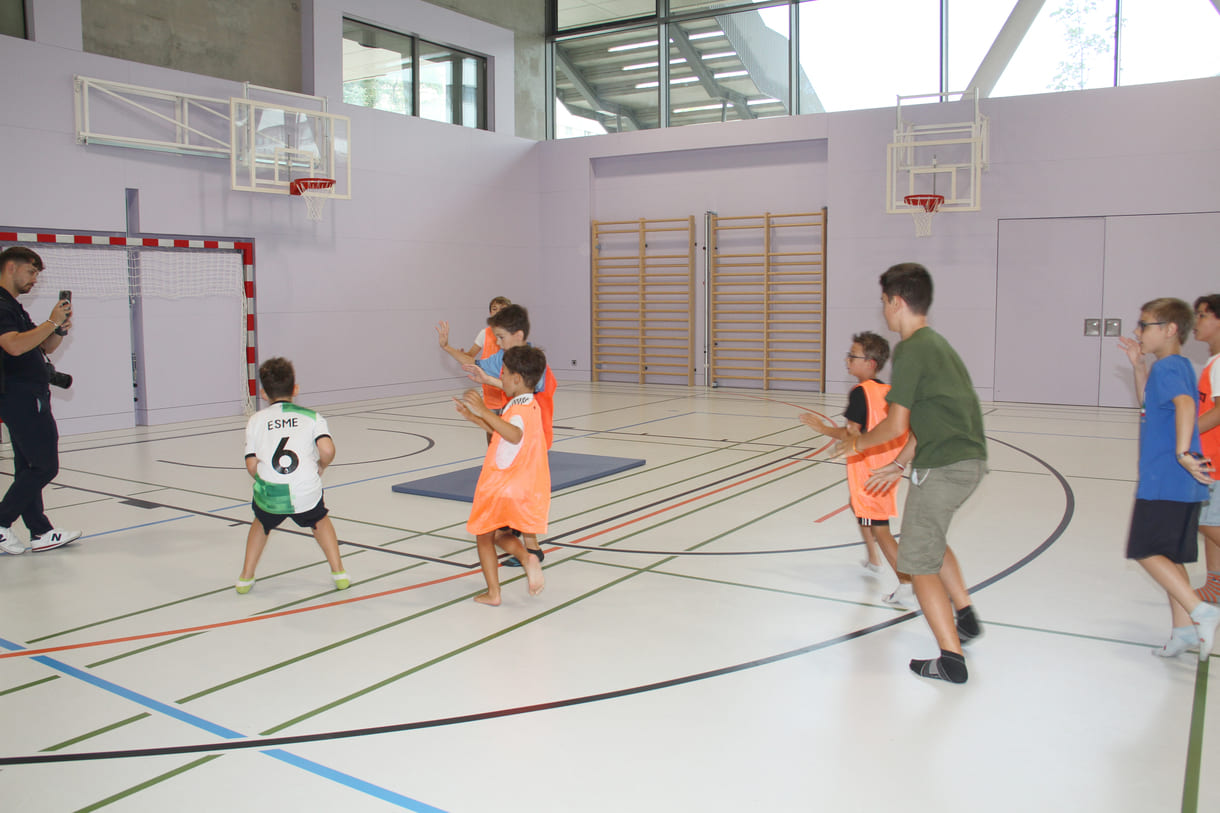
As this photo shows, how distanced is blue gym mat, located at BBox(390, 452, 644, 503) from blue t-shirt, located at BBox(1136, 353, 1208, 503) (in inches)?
165

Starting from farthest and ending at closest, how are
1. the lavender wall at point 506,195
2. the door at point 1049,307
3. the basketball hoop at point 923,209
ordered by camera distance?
the door at point 1049,307 < the basketball hoop at point 923,209 < the lavender wall at point 506,195

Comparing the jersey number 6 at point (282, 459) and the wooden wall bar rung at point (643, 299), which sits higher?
the wooden wall bar rung at point (643, 299)

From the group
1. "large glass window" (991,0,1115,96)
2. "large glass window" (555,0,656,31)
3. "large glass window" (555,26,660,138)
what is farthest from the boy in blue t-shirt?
"large glass window" (555,0,656,31)

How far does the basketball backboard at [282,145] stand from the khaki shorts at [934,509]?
9.84 m

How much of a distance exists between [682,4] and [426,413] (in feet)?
28.5

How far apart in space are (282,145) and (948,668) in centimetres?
1096

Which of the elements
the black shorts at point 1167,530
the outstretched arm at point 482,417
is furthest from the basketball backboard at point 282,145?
the black shorts at point 1167,530

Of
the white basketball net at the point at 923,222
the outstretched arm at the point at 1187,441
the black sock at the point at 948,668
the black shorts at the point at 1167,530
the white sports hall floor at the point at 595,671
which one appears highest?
the white basketball net at the point at 923,222

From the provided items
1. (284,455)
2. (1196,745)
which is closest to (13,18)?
(284,455)

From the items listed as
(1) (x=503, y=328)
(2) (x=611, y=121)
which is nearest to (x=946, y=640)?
(1) (x=503, y=328)

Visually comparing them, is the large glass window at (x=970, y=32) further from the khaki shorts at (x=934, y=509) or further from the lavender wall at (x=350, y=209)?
the khaki shorts at (x=934, y=509)

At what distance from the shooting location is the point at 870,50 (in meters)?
14.2

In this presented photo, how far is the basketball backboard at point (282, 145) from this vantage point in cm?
1131

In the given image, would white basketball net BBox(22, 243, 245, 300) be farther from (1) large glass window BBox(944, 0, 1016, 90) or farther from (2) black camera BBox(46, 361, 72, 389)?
(1) large glass window BBox(944, 0, 1016, 90)
